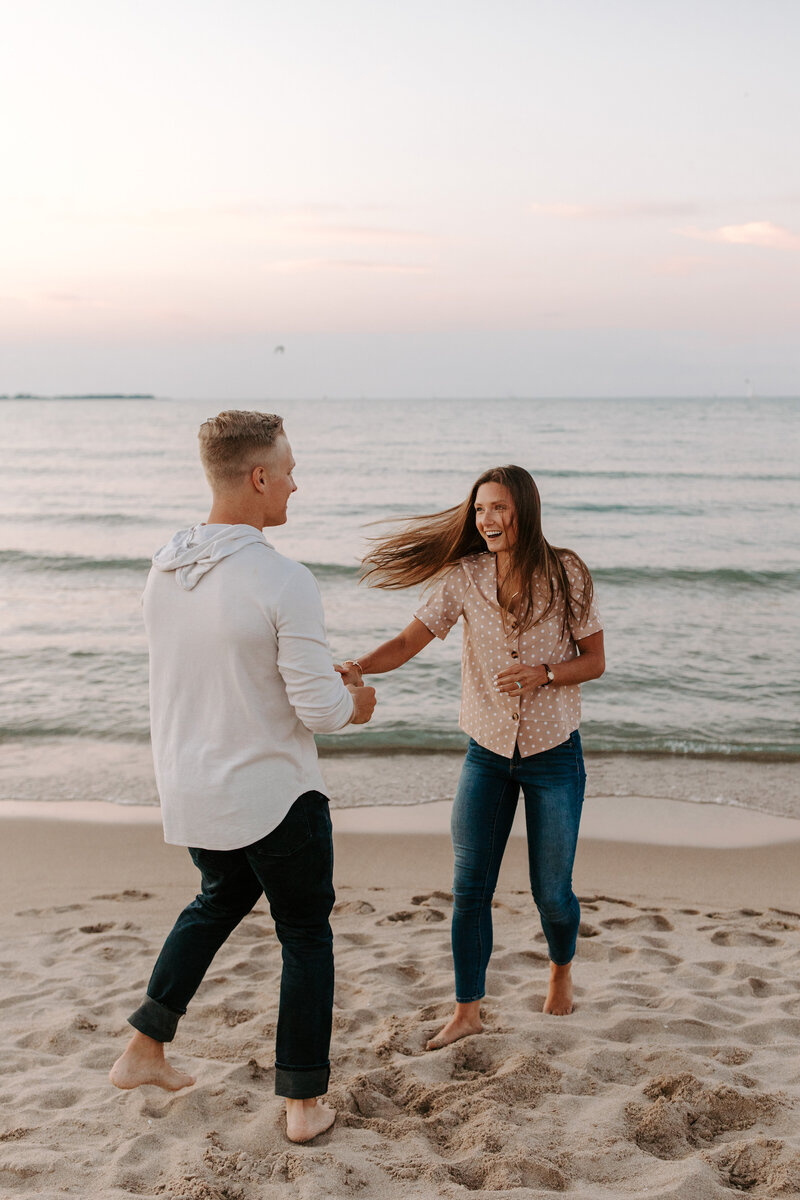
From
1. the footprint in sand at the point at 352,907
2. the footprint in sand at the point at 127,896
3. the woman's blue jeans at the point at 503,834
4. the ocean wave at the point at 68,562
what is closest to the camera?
the woman's blue jeans at the point at 503,834

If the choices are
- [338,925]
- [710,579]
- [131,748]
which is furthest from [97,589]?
[338,925]

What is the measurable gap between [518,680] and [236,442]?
1.30 m

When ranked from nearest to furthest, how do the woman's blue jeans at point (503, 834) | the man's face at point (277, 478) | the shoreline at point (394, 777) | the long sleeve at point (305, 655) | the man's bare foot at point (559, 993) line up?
1. the long sleeve at point (305, 655)
2. the man's face at point (277, 478)
3. the woman's blue jeans at point (503, 834)
4. the man's bare foot at point (559, 993)
5. the shoreline at point (394, 777)

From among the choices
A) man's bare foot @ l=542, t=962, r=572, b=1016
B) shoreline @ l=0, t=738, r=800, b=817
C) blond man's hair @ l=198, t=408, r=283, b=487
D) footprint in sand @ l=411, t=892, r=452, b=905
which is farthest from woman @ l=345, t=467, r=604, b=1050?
shoreline @ l=0, t=738, r=800, b=817

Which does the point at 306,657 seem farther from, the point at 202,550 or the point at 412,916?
the point at 412,916

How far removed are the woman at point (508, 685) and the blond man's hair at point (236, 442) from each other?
877 millimetres

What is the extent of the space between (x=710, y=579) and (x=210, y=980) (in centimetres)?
1351

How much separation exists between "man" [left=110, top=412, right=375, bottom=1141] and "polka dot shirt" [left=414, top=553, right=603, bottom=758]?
70cm

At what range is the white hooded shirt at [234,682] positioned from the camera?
2.56 metres

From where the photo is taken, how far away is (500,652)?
3447 millimetres

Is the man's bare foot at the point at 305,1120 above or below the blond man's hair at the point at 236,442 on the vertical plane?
below

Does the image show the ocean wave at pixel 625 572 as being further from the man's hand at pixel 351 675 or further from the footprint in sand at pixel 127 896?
the man's hand at pixel 351 675

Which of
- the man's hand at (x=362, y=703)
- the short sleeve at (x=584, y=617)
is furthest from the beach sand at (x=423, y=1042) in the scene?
the short sleeve at (x=584, y=617)

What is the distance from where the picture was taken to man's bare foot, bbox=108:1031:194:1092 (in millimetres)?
3137
